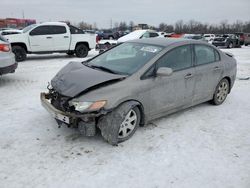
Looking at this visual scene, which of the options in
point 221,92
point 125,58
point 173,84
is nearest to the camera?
point 173,84

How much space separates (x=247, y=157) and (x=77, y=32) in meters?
11.4

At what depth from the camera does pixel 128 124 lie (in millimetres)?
4180

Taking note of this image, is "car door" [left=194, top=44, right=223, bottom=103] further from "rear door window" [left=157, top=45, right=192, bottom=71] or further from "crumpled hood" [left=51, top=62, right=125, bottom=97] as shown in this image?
"crumpled hood" [left=51, top=62, right=125, bottom=97]

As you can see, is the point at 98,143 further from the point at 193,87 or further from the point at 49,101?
the point at 193,87

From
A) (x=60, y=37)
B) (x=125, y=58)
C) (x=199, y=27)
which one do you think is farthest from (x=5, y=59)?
(x=199, y=27)

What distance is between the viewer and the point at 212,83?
568 centimetres

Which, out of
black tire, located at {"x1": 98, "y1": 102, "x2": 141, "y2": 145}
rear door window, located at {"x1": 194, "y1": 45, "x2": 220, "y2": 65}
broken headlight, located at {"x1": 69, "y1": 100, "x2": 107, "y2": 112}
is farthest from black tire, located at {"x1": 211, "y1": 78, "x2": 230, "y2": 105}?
broken headlight, located at {"x1": 69, "y1": 100, "x2": 107, "y2": 112}

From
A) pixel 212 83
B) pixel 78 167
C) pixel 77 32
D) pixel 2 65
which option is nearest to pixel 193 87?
pixel 212 83

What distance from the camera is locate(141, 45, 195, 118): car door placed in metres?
4.49

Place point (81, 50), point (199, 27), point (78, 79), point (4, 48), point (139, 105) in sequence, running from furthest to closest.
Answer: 1. point (199, 27)
2. point (81, 50)
3. point (4, 48)
4. point (139, 105)
5. point (78, 79)

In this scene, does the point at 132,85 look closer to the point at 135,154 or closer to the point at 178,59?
the point at 135,154

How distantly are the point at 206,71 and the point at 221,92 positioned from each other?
0.91m

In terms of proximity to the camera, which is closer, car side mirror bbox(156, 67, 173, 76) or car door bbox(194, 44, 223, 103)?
car side mirror bbox(156, 67, 173, 76)

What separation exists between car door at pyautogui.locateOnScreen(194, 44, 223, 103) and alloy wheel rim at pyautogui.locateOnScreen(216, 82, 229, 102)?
0.25 meters
